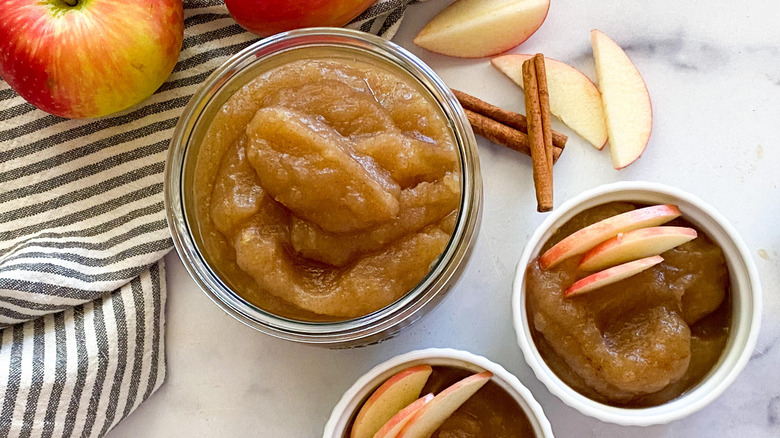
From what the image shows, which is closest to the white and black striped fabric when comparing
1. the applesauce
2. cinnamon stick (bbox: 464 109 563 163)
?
the applesauce

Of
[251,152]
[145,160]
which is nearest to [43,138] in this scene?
[145,160]

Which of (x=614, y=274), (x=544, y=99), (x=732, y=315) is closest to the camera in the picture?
(x=614, y=274)

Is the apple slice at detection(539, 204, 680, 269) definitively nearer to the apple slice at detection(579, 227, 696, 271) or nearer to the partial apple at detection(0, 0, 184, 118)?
the apple slice at detection(579, 227, 696, 271)

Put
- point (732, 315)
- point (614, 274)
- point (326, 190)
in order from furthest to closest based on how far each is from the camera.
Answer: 1. point (732, 315)
2. point (614, 274)
3. point (326, 190)

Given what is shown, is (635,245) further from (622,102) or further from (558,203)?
(622,102)

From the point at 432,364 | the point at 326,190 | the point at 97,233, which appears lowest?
the point at 97,233

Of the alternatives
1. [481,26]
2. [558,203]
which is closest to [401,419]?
[558,203]

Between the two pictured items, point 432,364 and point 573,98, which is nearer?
point 432,364
